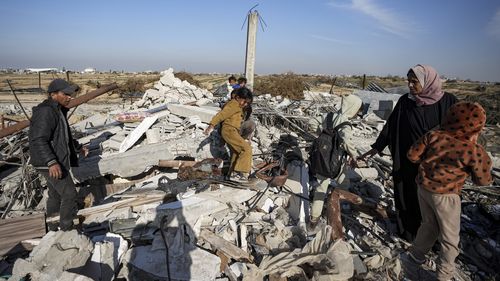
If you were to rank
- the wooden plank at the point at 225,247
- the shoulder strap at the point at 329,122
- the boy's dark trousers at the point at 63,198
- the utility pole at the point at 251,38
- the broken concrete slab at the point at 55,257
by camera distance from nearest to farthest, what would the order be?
the broken concrete slab at the point at 55,257 < the wooden plank at the point at 225,247 < the boy's dark trousers at the point at 63,198 < the shoulder strap at the point at 329,122 < the utility pole at the point at 251,38

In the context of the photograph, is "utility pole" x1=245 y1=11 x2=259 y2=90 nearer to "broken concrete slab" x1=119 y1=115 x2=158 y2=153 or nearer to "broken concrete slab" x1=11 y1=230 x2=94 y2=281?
"broken concrete slab" x1=119 y1=115 x2=158 y2=153

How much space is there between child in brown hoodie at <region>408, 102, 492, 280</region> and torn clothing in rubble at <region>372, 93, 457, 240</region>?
0.66m

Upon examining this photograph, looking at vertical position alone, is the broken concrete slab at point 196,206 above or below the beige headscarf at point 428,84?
below

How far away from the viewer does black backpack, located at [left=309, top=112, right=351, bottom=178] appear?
3.67 m

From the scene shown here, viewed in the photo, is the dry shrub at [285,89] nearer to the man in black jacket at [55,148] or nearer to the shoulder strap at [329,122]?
the shoulder strap at [329,122]

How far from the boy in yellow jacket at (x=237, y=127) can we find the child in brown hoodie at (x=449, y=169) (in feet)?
8.32

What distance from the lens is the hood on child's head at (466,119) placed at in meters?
2.52

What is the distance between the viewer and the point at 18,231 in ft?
10.8

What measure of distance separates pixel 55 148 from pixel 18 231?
1.04 metres

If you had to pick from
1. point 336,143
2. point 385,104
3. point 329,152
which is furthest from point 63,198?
point 385,104

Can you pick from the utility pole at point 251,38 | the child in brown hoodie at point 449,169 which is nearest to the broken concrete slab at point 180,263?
the child in brown hoodie at point 449,169

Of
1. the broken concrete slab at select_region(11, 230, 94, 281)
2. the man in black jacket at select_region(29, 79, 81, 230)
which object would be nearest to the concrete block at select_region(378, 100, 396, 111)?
the man in black jacket at select_region(29, 79, 81, 230)

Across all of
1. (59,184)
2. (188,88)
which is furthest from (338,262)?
(188,88)

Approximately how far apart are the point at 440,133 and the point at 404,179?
1107mm
